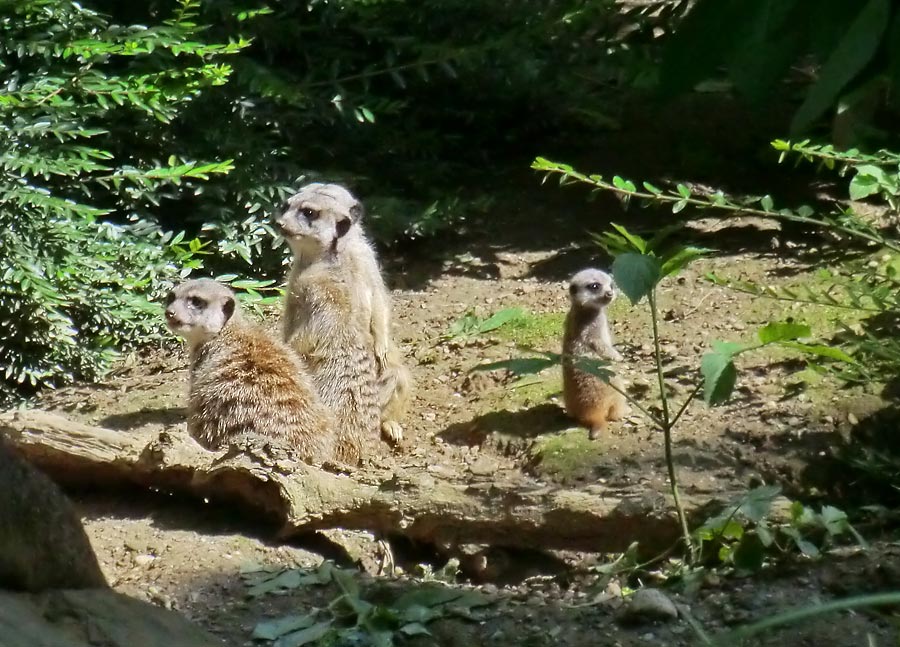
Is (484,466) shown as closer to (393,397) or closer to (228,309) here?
(393,397)

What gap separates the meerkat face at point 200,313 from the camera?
4.50 meters

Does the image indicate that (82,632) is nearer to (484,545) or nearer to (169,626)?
(169,626)

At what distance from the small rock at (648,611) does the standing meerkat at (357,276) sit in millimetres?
2255

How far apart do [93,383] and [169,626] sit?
3067 mm

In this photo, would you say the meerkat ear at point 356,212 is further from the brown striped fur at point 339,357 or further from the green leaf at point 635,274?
the green leaf at point 635,274

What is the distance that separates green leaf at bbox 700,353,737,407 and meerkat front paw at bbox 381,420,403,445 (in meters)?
2.22

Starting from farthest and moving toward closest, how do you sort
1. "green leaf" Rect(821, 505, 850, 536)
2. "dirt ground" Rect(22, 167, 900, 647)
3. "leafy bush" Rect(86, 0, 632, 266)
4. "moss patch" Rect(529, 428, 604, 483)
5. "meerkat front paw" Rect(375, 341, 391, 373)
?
"leafy bush" Rect(86, 0, 632, 266) < "meerkat front paw" Rect(375, 341, 391, 373) < "moss patch" Rect(529, 428, 604, 483) < "green leaf" Rect(821, 505, 850, 536) < "dirt ground" Rect(22, 167, 900, 647)

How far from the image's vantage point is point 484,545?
11.7 ft

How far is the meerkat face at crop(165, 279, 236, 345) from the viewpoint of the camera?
14.8 ft

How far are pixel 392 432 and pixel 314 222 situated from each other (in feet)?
3.16

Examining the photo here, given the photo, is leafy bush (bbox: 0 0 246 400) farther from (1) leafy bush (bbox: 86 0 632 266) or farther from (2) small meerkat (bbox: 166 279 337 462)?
(2) small meerkat (bbox: 166 279 337 462)

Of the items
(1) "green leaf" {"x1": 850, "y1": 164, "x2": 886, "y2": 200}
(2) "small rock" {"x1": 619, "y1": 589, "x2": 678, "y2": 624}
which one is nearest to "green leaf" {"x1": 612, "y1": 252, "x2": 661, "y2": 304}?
(2) "small rock" {"x1": 619, "y1": 589, "x2": 678, "y2": 624}

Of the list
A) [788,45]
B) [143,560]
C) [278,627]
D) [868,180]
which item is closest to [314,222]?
[143,560]

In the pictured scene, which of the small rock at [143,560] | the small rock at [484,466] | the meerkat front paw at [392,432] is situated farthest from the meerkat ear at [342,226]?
the small rock at [143,560]
